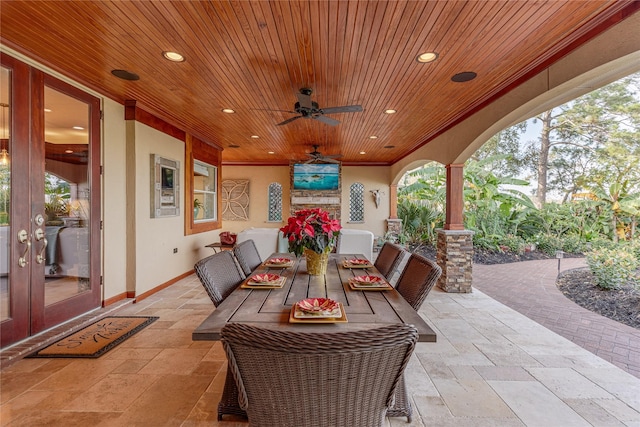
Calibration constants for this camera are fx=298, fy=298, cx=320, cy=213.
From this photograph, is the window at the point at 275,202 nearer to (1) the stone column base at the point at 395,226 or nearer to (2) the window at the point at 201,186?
(2) the window at the point at 201,186

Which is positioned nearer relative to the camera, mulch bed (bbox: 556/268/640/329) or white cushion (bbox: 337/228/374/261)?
mulch bed (bbox: 556/268/640/329)

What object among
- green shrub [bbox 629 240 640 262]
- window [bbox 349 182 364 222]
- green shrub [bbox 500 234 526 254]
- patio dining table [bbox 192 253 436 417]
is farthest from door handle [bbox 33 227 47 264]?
green shrub [bbox 500 234 526 254]

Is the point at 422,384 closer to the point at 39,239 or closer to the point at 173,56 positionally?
the point at 173,56

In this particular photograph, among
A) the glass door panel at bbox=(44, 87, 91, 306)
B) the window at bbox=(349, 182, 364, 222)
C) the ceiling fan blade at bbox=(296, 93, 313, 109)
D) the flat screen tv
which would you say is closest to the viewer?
the glass door panel at bbox=(44, 87, 91, 306)

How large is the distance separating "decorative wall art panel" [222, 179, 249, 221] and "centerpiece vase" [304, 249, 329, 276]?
24.1 feet

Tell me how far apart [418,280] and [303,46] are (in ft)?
7.22

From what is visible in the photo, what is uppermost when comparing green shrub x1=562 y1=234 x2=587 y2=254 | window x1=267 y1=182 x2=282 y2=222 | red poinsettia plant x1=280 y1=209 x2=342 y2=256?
window x1=267 y1=182 x2=282 y2=222

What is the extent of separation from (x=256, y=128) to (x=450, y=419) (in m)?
5.05

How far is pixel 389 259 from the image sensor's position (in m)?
2.89

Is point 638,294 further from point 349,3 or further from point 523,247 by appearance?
point 349,3

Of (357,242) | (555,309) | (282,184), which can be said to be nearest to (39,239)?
(357,242)

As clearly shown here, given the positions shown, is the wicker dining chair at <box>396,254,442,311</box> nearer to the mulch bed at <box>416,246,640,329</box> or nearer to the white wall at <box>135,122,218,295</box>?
the mulch bed at <box>416,246,640,329</box>

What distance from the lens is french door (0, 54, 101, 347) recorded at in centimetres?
271

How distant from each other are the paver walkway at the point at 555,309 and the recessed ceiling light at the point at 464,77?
2953mm
